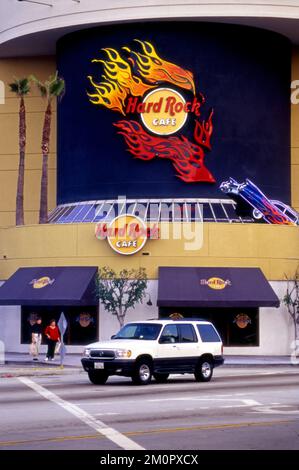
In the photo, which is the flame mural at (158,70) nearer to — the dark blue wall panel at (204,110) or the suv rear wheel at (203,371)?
the dark blue wall panel at (204,110)

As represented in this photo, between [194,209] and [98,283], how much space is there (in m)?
7.41

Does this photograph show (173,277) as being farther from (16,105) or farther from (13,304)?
(16,105)

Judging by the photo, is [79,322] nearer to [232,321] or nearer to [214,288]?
[214,288]

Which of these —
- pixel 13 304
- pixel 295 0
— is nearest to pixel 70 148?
pixel 13 304

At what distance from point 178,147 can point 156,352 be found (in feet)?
87.7

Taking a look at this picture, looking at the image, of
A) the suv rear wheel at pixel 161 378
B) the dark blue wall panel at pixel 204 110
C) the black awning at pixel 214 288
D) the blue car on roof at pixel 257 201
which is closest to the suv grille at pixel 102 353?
the suv rear wheel at pixel 161 378

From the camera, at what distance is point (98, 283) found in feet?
171

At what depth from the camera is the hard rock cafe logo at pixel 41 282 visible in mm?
54466

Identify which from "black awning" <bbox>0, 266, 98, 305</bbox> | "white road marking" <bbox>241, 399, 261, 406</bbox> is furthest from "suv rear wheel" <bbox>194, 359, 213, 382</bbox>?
"black awning" <bbox>0, 266, 98, 305</bbox>

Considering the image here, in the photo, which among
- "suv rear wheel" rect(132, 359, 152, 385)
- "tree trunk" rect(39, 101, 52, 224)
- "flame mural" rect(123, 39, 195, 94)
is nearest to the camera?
"suv rear wheel" rect(132, 359, 152, 385)

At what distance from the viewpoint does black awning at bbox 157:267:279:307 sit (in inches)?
2056

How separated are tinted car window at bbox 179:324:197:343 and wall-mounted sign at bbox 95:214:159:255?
19769mm

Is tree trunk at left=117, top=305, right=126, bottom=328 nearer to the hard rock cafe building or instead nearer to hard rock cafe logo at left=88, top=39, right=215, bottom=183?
the hard rock cafe building

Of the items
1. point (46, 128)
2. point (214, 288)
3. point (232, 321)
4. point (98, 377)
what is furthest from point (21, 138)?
point (98, 377)
